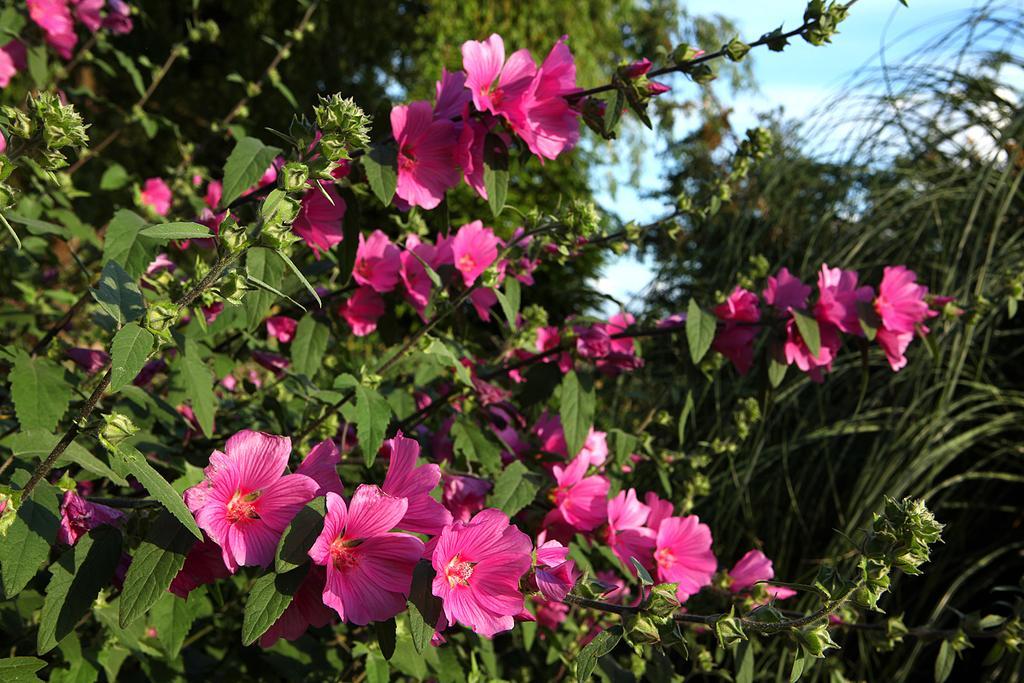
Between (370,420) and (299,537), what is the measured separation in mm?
233

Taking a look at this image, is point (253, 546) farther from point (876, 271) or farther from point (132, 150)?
point (132, 150)

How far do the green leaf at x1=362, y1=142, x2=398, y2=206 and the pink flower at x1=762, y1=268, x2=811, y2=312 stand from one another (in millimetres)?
653

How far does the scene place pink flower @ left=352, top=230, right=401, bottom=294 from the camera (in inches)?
50.4

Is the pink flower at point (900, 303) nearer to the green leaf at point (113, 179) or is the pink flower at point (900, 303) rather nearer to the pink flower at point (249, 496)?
the pink flower at point (249, 496)

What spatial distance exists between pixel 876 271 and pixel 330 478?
1.99 metres

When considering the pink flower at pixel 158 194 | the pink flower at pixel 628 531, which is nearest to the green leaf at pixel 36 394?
the pink flower at pixel 628 531

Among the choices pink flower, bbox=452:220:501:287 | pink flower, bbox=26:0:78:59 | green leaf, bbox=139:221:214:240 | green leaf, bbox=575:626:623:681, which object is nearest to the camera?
Answer: green leaf, bbox=139:221:214:240

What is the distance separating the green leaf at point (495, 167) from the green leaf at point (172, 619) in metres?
0.59

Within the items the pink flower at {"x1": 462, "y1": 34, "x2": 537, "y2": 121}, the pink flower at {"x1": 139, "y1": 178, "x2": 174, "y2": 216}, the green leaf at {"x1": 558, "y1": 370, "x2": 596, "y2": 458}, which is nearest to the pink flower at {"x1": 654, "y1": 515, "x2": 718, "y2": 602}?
the green leaf at {"x1": 558, "y1": 370, "x2": 596, "y2": 458}

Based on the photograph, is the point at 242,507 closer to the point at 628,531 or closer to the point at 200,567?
the point at 200,567

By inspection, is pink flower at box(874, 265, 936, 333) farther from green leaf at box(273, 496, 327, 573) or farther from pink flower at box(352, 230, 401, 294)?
green leaf at box(273, 496, 327, 573)

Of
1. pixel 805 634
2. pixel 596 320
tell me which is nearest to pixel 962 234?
pixel 596 320

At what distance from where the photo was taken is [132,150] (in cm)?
798

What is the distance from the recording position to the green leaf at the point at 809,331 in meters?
1.29
